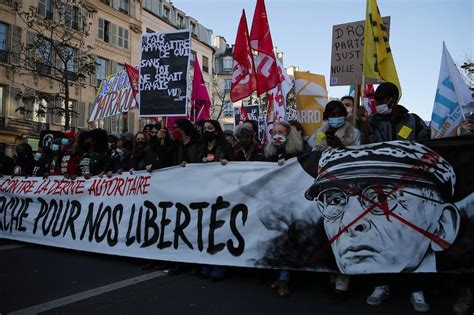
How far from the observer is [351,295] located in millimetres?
4148

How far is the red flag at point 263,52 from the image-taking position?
7.18 metres

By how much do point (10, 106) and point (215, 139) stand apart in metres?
22.5

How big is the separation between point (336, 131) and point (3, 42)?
24827 millimetres

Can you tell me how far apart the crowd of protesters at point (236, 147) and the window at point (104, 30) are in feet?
82.7

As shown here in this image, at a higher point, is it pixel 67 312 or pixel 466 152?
pixel 466 152

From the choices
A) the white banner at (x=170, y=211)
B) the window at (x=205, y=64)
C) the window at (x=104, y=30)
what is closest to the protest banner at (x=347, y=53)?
the white banner at (x=170, y=211)

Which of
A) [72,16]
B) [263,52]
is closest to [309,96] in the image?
[263,52]

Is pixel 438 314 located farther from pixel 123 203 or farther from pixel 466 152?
pixel 123 203

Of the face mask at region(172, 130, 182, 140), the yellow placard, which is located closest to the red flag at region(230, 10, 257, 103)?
the face mask at region(172, 130, 182, 140)

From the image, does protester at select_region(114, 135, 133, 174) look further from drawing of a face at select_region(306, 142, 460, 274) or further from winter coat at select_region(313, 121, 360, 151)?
drawing of a face at select_region(306, 142, 460, 274)

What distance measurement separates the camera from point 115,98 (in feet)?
39.1

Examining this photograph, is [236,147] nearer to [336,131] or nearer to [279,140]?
[279,140]

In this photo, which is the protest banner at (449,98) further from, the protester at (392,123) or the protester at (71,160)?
the protester at (71,160)

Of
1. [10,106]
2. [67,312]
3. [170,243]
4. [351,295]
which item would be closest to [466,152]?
[351,295]
